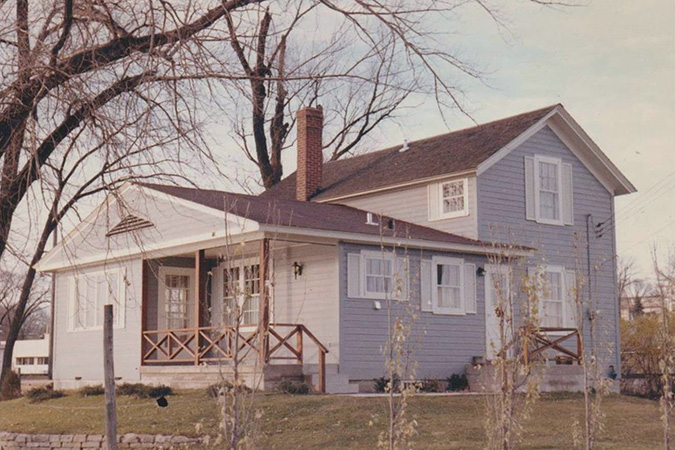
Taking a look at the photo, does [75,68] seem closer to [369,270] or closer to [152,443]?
[152,443]

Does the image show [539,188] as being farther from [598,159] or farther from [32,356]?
[32,356]

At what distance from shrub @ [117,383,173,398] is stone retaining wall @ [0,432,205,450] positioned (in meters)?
2.66

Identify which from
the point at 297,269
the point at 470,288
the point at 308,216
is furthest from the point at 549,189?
the point at 297,269

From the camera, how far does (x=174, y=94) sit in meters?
8.65

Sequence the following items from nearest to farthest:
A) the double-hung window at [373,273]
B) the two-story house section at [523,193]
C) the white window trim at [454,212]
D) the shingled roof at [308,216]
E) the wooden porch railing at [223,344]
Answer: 1. the wooden porch railing at [223,344]
2. the shingled roof at [308,216]
3. the double-hung window at [373,273]
4. the white window trim at [454,212]
5. the two-story house section at [523,193]

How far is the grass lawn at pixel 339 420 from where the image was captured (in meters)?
14.5

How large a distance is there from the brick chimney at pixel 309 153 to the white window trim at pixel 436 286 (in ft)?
19.3

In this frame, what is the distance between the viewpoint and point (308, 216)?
21.4 meters

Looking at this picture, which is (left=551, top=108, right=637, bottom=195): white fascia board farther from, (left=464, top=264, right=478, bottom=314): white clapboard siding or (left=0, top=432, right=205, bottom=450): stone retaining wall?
(left=0, top=432, right=205, bottom=450): stone retaining wall

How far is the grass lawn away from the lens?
14.5 meters

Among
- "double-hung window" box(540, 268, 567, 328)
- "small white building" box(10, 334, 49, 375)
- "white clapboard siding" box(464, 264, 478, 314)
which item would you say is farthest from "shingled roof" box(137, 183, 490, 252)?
"small white building" box(10, 334, 49, 375)

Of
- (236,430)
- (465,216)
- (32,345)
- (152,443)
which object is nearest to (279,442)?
(152,443)

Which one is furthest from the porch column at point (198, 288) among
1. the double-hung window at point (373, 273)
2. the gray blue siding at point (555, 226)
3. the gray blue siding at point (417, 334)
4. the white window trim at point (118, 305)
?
the gray blue siding at point (555, 226)

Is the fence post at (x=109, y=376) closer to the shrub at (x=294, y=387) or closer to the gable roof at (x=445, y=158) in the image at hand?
the shrub at (x=294, y=387)
